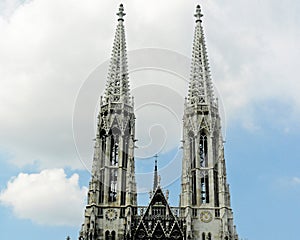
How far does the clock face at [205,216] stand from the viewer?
2072 inches

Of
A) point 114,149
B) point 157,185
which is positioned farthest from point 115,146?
A: point 157,185

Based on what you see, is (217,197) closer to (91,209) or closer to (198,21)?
(91,209)

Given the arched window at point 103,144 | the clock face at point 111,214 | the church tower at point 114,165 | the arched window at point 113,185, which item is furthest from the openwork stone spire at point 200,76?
the clock face at point 111,214

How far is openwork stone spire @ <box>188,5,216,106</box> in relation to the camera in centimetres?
5947

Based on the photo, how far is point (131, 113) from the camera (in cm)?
5884

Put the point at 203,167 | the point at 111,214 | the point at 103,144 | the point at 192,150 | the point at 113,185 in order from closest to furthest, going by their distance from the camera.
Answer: the point at 111,214 → the point at 113,185 → the point at 203,167 → the point at 192,150 → the point at 103,144

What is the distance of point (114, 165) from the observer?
5606cm

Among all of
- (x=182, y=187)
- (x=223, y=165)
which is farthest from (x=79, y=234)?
(x=223, y=165)

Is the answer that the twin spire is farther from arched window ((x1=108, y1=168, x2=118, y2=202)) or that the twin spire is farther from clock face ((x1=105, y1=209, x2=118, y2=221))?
clock face ((x1=105, y1=209, x2=118, y2=221))

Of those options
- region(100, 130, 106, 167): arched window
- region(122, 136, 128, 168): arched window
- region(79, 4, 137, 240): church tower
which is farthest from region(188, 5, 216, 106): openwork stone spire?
region(100, 130, 106, 167): arched window

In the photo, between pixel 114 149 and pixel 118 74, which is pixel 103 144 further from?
pixel 118 74

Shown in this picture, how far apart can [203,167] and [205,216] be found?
17.8ft

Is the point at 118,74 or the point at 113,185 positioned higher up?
the point at 118,74

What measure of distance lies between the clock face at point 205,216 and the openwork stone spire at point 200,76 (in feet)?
40.4
